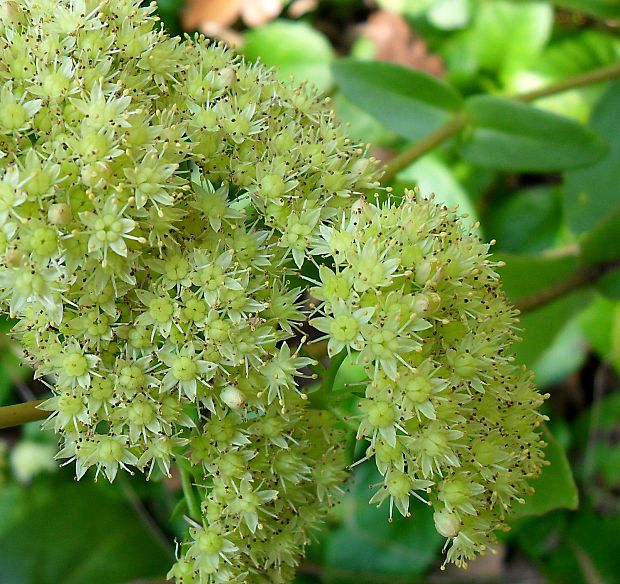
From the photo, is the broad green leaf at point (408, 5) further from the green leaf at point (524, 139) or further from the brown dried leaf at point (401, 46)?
the green leaf at point (524, 139)

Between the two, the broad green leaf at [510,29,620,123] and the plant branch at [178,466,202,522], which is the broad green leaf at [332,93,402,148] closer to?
the broad green leaf at [510,29,620,123]

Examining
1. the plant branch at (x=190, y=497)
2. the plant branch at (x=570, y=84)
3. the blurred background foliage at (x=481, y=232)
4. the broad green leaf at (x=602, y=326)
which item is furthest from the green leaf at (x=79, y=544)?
the plant branch at (x=570, y=84)

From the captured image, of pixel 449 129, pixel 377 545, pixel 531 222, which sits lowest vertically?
pixel 377 545

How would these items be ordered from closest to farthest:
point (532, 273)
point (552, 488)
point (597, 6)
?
point (552, 488), point (532, 273), point (597, 6)

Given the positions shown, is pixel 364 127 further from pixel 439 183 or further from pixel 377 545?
pixel 377 545

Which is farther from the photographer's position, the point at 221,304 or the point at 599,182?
the point at 599,182

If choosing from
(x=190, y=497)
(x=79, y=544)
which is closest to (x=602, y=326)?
(x=190, y=497)

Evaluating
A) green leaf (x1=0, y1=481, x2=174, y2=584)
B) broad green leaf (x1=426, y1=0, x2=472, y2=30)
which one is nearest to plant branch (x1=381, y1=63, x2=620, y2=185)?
broad green leaf (x1=426, y1=0, x2=472, y2=30)

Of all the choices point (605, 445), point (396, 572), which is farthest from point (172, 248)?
point (605, 445)
